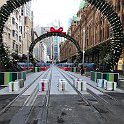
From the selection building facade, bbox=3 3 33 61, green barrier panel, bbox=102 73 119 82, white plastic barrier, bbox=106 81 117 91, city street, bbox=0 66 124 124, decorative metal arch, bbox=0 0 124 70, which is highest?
building facade, bbox=3 3 33 61

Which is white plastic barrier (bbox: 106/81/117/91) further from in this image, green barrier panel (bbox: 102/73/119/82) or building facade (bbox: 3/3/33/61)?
building facade (bbox: 3/3/33/61)

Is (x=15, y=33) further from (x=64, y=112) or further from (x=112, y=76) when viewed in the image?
(x=64, y=112)

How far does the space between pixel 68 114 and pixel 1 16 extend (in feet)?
57.4

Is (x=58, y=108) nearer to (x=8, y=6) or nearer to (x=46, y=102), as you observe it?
(x=46, y=102)

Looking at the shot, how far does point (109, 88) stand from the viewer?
2028cm

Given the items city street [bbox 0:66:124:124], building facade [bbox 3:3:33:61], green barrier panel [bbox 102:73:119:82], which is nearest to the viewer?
A: city street [bbox 0:66:124:124]

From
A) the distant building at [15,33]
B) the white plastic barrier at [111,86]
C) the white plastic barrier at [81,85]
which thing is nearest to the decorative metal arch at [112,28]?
the white plastic barrier at [111,86]

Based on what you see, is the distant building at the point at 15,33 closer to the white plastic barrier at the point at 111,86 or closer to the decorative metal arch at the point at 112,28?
the decorative metal arch at the point at 112,28

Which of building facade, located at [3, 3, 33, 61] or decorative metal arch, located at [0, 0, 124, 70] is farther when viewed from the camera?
building facade, located at [3, 3, 33, 61]

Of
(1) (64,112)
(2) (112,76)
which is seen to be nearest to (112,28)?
(2) (112,76)

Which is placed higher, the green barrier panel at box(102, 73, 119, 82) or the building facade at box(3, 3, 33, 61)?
the building facade at box(3, 3, 33, 61)

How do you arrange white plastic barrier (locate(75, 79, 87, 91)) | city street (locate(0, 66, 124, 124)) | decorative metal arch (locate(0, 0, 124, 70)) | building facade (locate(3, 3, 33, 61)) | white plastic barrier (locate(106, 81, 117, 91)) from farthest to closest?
building facade (locate(3, 3, 33, 61))
decorative metal arch (locate(0, 0, 124, 70))
white plastic barrier (locate(75, 79, 87, 91))
white plastic barrier (locate(106, 81, 117, 91))
city street (locate(0, 66, 124, 124))

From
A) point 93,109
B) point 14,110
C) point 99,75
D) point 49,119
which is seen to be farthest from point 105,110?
point 99,75

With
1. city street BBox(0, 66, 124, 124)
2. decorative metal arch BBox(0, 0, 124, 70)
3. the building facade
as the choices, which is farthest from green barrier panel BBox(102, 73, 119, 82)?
the building facade
